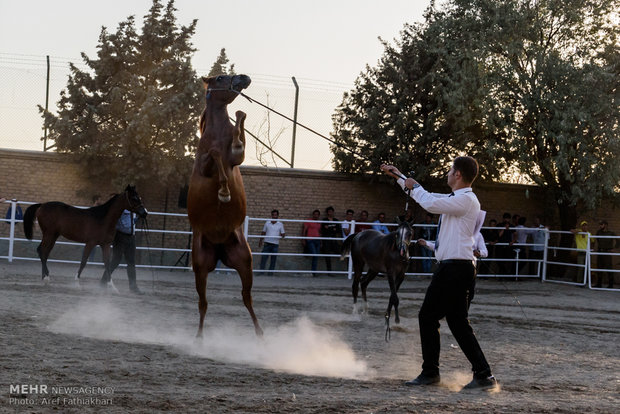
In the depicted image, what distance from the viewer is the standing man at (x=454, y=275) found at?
6.46 meters

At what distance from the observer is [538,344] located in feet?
32.7

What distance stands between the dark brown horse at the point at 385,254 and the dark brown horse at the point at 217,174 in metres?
3.71

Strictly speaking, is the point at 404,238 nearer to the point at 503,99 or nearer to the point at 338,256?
the point at 338,256

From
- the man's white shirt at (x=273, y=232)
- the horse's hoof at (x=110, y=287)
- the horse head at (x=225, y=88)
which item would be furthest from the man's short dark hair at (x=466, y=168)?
the man's white shirt at (x=273, y=232)

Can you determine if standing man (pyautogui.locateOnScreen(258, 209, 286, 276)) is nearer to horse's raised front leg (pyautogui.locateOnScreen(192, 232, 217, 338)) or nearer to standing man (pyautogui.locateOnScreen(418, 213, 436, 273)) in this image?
standing man (pyautogui.locateOnScreen(418, 213, 436, 273))

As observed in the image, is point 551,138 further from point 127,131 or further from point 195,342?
point 195,342

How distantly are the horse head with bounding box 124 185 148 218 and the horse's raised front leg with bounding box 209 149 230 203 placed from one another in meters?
6.63

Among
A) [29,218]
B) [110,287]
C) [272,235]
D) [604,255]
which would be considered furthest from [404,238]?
[604,255]

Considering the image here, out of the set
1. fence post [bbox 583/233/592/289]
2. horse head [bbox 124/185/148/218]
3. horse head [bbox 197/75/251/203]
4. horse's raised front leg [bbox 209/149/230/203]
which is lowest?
fence post [bbox 583/233/592/289]

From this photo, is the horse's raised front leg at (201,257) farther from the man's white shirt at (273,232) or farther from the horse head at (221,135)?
the man's white shirt at (273,232)

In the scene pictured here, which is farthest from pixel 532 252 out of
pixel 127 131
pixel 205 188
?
pixel 205 188

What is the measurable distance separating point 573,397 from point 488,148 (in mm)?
15809

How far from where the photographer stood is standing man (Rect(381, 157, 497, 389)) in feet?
21.2

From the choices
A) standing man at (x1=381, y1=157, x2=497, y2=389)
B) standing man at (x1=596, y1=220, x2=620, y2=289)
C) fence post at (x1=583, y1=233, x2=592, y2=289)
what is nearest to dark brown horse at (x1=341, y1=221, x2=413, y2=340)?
standing man at (x1=381, y1=157, x2=497, y2=389)
